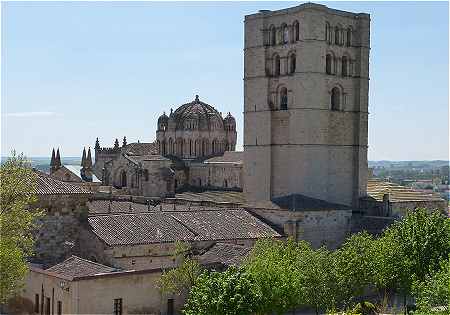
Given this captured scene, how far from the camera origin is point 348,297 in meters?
37.8

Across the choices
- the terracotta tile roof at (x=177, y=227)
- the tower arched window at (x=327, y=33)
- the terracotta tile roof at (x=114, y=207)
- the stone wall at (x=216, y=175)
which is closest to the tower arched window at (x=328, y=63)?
the tower arched window at (x=327, y=33)

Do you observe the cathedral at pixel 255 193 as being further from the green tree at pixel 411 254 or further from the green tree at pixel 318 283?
the green tree at pixel 411 254

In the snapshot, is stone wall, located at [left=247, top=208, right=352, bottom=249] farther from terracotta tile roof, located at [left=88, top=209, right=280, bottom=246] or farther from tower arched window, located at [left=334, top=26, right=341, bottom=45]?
tower arched window, located at [left=334, top=26, right=341, bottom=45]

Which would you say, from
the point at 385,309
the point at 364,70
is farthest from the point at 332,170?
the point at 385,309

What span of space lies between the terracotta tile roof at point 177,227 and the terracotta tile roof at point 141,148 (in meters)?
32.8

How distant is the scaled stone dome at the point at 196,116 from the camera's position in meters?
75.9

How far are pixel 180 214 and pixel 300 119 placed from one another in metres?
12.4

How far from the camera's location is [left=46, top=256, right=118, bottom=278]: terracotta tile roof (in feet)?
124

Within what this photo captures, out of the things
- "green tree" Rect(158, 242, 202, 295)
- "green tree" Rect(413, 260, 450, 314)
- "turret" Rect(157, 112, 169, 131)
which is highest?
"turret" Rect(157, 112, 169, 131)

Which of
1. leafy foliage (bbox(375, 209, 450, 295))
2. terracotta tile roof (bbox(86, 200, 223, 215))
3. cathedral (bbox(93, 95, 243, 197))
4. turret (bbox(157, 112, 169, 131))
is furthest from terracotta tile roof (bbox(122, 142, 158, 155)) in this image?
leafy foliage (bbox(375, 209, 450, 295))

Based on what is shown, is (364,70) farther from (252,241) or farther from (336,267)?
(336,267)

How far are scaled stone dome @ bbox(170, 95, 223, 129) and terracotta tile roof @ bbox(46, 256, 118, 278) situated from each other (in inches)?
1438

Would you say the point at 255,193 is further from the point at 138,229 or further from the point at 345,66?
the point at 138,229

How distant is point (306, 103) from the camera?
55.6 meters
